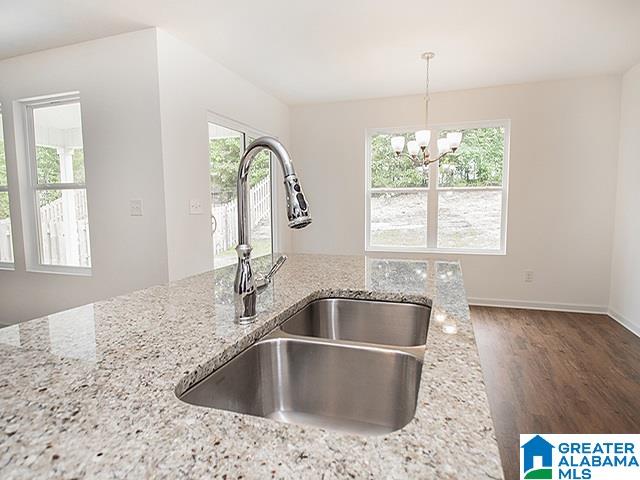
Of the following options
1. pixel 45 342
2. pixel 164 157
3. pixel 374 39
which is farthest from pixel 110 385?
pixel 374 39

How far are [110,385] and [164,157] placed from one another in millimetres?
2522

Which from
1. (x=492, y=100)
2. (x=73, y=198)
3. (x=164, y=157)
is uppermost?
(x=492, y=100)

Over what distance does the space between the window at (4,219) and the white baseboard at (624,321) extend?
5.87 m

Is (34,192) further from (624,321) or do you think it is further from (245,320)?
(624,321)

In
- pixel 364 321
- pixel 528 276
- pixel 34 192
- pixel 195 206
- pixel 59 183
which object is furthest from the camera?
pixel 528 276

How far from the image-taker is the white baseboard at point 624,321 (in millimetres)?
3350

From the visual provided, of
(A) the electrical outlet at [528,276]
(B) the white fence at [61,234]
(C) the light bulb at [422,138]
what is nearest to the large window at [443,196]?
(A) the electrical outlet at [528,276]

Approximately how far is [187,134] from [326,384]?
8.93 feet

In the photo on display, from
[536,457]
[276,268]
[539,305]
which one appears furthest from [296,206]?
[539,305]

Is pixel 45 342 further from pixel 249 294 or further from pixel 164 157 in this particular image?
pixel 164 157

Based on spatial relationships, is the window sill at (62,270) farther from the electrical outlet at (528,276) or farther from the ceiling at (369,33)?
the electrical outlet at (528,276)

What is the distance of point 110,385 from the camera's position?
604mm

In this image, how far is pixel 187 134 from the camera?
10.0ft

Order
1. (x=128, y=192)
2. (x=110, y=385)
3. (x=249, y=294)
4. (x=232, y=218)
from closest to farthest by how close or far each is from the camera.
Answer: (x=110, y=385), (x=249, y=294), (x=128, y=192), (x=232, y=218)
